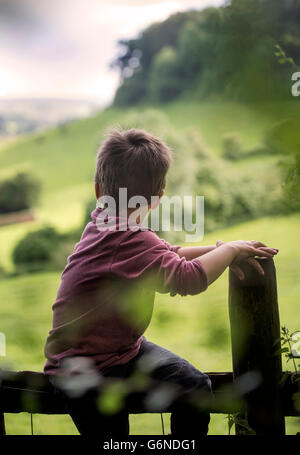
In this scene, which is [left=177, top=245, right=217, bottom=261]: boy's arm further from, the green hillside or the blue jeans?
the green hillside

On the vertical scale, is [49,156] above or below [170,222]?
above

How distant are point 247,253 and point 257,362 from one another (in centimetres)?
20

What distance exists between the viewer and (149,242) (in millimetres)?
810

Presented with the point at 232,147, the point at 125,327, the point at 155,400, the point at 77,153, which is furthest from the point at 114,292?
the point at 77,153

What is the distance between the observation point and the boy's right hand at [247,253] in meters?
0.79

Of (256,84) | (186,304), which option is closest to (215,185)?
(186,304)

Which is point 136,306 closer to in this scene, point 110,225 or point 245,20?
point 110,225

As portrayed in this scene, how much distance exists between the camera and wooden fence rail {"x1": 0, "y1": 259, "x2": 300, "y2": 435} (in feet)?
2.66

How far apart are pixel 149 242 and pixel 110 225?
0.09 m

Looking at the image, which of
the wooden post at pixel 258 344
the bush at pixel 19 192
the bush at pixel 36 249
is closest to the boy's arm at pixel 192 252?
the wooden post at pixel 258 344

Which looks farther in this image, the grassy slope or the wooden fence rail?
the grassy slope

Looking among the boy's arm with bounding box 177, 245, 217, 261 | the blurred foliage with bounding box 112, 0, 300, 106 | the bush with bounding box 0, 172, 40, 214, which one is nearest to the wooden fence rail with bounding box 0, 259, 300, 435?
the boy's arm with bounding box 177, 245, 217, 261

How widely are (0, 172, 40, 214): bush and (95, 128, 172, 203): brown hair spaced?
28.3 ft

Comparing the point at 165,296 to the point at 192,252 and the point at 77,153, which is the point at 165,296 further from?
the point at 77,153
